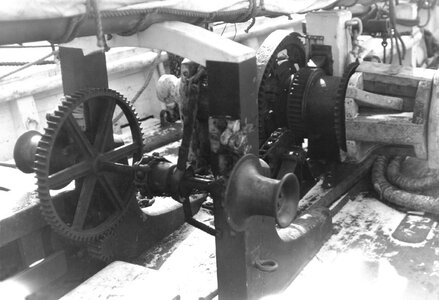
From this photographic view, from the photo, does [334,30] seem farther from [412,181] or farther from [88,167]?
[88,167]

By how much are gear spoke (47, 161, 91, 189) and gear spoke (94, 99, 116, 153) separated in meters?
0.10

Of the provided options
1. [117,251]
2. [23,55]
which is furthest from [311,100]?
[23,55]

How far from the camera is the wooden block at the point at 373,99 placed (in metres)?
2.73

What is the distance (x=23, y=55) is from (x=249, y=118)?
319cm

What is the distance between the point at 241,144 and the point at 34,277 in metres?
0.84

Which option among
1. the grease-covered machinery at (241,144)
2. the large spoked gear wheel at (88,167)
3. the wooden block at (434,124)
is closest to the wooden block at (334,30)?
the grease-covered machinery at (241,144)

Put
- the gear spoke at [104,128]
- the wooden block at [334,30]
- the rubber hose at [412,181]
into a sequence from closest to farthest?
the gear spoke at [104,128] → the rubber hose at [412,181] → the wooden block at [334,30]

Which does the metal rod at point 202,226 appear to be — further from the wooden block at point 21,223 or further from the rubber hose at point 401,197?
the rubber hose at point 401,197

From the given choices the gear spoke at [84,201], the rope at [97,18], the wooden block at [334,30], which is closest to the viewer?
the rope at [97,18]

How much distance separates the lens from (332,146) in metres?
2.86

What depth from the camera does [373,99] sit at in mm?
2764

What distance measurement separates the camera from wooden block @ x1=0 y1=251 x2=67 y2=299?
1.92 meters

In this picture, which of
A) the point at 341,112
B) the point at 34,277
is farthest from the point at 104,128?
the point at 341,112

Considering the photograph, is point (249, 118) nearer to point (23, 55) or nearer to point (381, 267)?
point (381, 267)
